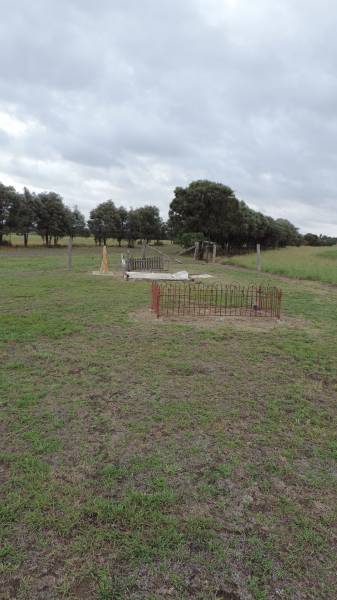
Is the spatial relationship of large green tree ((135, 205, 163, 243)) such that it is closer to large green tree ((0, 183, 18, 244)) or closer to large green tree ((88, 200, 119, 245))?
large green tree ((88, 200, 119, 245))

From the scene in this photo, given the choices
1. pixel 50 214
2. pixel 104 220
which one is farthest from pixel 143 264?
pixel 104 220

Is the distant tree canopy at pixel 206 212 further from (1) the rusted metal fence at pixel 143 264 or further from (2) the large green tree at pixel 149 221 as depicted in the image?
(2) the large green tree at pixel 149 221

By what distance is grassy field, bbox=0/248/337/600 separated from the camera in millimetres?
1729

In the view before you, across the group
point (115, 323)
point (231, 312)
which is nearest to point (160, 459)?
point (115, 323)

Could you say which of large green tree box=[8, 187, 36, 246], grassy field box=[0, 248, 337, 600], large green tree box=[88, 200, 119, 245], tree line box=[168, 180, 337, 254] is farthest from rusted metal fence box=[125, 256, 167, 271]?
large green tree box=[88, 200, 119, 245]

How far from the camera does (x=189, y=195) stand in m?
30.9

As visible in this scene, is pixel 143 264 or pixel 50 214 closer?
pixel 143 264

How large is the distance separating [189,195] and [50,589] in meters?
31.5

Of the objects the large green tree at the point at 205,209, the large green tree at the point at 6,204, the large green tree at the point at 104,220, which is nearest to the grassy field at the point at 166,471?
the large green tree at the point at 205,209

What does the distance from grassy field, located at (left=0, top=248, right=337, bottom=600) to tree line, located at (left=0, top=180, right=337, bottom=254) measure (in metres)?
26.3

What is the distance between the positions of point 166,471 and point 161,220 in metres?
50.8

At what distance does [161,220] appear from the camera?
169 feet

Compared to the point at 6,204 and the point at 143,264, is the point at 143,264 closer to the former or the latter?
the point at 143,264

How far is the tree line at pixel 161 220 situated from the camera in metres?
31.4
